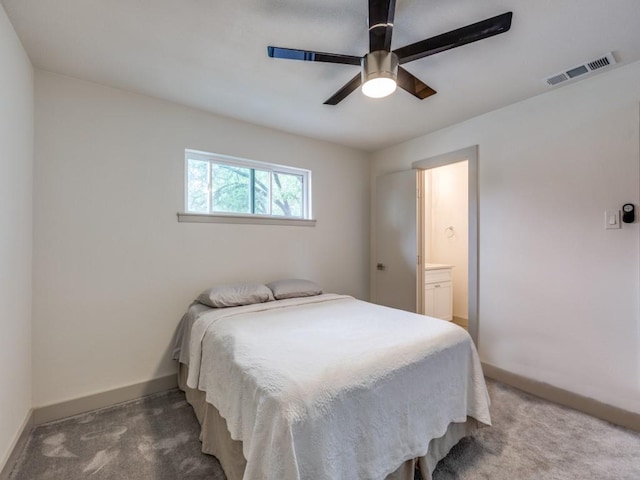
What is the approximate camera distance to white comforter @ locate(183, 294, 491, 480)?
1.09 meters

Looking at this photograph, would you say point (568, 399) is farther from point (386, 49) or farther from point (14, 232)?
point (14, 232)

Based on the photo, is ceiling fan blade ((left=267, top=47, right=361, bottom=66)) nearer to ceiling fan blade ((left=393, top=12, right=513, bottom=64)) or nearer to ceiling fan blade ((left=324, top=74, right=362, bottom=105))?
ceiling fan blade ((left=324, top=74, right=362, bottom=105))

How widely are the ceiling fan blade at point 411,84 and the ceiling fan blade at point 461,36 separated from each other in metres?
0.19

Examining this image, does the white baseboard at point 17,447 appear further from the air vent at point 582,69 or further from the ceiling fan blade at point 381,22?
the air vent at point 582,69

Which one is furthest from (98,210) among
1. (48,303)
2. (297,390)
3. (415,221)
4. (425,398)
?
(415,221)

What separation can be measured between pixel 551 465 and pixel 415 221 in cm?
221

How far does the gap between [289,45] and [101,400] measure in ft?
9.23

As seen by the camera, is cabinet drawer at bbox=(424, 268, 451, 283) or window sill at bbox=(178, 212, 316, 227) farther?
cabinet drawer at bbox=(424, 268, 451, 283)

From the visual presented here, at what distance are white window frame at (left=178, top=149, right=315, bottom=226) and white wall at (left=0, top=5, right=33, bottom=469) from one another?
0.98 m

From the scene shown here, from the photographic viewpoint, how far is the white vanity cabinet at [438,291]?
3.73 meters

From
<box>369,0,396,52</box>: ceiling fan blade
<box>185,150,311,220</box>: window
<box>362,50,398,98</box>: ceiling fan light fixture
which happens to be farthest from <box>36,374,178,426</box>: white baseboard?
<box>369,0,396,52</box>: ceiling fan blade

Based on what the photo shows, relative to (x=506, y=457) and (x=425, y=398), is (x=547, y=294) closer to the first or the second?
(x=506, y=457)

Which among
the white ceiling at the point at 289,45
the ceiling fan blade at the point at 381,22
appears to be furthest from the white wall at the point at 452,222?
the ceiling fan blade at the point at 381,22

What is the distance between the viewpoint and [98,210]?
2213 millimetres
